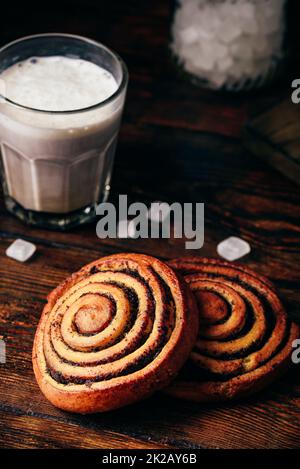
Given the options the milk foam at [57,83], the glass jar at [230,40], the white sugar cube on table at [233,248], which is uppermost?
the milk foam at [57,83]

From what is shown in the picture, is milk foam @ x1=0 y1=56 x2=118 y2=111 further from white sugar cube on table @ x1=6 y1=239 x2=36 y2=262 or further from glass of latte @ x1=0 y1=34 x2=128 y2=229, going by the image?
white sugar cube on table @ x1=6 y1=239 x2=36 y2=262

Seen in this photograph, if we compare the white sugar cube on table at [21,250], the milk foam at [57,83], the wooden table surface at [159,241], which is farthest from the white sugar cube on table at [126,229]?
the milk foam at [57,83]

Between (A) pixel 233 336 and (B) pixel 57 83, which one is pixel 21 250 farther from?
(A) pixel 233 336

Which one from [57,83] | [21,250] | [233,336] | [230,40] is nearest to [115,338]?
[233,336]

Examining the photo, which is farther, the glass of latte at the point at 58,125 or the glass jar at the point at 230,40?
the glass jar at the point at 230,40

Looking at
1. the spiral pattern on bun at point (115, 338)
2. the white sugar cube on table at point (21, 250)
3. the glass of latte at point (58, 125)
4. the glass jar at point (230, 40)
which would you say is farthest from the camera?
the glass jar at point (230, 40)

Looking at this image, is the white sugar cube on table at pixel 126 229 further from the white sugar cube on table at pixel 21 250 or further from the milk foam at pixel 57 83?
the milk foam at pixel 57 83

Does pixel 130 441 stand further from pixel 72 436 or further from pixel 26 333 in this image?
pixel 26 333
